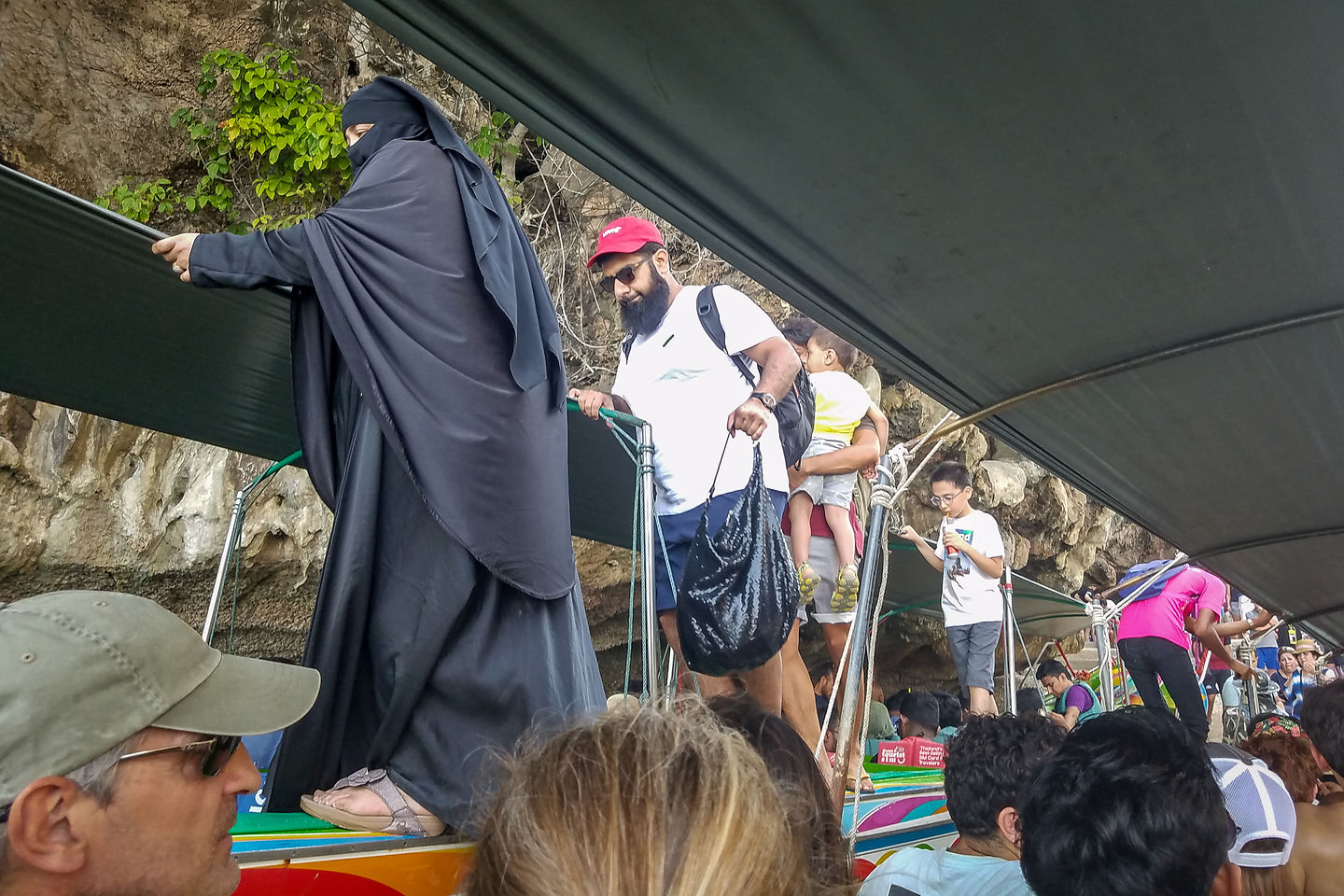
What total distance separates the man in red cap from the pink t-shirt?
3460 millimetres

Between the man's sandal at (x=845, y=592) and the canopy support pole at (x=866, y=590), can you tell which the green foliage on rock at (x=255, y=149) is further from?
the canopy support pole at (x=866, y=590)

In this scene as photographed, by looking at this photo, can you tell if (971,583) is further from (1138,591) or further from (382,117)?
(382,117)

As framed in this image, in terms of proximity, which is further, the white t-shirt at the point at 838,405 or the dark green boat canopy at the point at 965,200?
the white t-shirt at the point at 838,405

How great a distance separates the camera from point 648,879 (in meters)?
0.63

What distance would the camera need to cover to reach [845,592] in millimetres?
4277

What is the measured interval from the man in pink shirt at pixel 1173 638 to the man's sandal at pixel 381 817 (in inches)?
197

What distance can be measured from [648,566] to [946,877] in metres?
1.14

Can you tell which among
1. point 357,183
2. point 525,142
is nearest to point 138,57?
point 525,142

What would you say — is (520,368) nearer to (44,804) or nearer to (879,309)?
(879,309)

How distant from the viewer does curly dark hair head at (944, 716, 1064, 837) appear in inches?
88.2

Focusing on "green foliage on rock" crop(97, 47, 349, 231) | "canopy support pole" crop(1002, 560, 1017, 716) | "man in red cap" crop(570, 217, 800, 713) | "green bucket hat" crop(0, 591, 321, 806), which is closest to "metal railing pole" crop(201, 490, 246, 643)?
"man in red cap" crop(570, 217, 800, 713)

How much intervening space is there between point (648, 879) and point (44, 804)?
0.71 meters

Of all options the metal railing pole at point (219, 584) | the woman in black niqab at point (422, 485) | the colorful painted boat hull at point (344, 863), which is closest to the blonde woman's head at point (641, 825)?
the colorful painted boat hull at point (344, 863)

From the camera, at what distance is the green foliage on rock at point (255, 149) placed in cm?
687
